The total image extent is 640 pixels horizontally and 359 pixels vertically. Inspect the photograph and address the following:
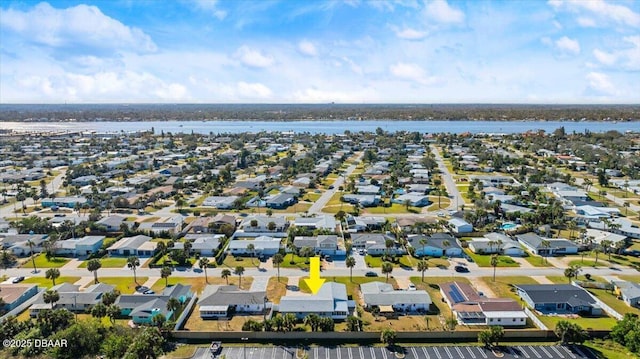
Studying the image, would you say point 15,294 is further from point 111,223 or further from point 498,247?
point 498,247

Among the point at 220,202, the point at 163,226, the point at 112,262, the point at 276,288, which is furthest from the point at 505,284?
the point at 220,202

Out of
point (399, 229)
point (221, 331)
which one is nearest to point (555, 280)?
point (399, 229)

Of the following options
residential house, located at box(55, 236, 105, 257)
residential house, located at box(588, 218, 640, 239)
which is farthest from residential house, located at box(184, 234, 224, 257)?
residential house, located at box(588, 218, 640, 239)

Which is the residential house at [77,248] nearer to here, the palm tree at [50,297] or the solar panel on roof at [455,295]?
the palm tree at [50,297]

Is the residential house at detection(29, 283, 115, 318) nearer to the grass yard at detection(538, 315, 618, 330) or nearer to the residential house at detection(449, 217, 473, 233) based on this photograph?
the grass yard at detection(538, 315, 618, 330)

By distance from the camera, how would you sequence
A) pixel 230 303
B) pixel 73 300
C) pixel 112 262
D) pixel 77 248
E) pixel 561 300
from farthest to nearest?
pixel 77 248 < pixel 112 262 < pixel 73 300 < pixel 561 300 < pixel 230 303

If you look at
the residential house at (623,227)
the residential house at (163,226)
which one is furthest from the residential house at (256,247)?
the residential house at (623,227)
